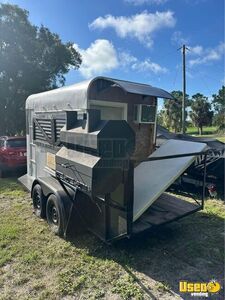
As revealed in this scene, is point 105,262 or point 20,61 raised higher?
point 20,61

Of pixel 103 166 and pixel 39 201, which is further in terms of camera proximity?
pixel 39 201

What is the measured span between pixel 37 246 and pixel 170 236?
2206 millimetres

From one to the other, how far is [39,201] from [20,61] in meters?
14.6

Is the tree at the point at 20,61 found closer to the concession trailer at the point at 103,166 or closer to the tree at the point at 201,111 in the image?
the concession trailer at the point at 103,166

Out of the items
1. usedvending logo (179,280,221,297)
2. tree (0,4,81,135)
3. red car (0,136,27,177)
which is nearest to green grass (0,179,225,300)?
usedvending logo (179,280,221,297)

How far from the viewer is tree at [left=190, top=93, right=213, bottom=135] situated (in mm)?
37625

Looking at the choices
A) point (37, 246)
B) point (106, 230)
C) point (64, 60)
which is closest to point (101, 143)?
point (106, 230)

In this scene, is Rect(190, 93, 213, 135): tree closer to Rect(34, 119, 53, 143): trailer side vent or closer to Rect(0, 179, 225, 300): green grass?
Rect(34, 119, 53, 143): trailer side vent

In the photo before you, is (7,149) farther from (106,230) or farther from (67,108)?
(106,230)

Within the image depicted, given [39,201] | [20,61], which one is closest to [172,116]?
[20,61]

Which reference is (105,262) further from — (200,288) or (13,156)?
(13,156)

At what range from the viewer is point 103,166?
3.12m

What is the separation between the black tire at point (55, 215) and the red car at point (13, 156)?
4.77m

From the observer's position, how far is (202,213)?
5.26 metres
